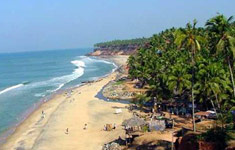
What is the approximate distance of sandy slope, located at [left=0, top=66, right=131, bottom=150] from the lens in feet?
129

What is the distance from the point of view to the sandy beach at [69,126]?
1546 inches

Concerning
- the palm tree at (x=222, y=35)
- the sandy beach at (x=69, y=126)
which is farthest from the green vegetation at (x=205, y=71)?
the sandy beach at (x=69, y=126)

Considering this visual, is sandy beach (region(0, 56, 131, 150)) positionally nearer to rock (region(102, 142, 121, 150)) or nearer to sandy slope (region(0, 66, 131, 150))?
sandy slope (region(0, 66, 131, 150))

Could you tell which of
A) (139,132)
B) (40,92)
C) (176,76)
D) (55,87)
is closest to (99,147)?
(139,132)

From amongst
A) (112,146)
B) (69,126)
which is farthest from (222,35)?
(69,126)

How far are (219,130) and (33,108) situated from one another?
4502 centimetres

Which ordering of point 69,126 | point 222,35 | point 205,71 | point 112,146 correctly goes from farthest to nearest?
1. point 69,126
2. point 205,71
3. point 112,146
4. point 222,35

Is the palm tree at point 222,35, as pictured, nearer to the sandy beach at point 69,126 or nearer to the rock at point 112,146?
the rock at point 112,146

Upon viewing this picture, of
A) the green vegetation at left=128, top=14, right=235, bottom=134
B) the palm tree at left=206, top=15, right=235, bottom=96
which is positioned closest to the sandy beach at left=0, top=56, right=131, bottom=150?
the green vegetation at left=128, top=14, right=235, bottom=134

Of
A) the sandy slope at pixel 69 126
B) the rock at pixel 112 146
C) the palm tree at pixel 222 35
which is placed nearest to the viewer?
the palm tree at pixel 222 35

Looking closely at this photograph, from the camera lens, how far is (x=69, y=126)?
153ft

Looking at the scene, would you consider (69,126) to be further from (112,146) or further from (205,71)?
(205,71)

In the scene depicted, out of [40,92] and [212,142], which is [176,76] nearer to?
[212,142]

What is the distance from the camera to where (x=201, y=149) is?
75.0 feet
